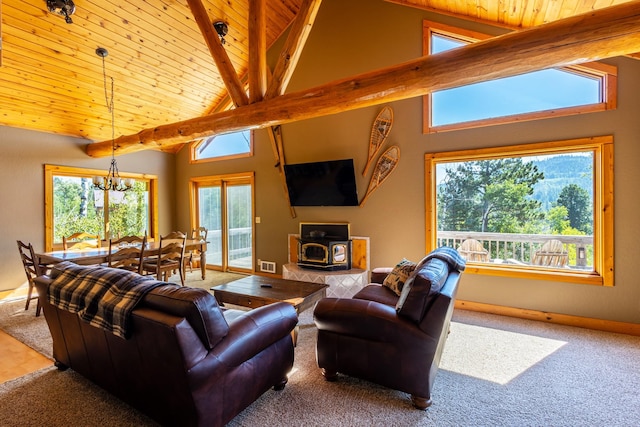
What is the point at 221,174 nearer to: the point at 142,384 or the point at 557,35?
the point at 142,384

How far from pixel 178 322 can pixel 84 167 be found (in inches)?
222

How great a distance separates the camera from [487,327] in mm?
3406

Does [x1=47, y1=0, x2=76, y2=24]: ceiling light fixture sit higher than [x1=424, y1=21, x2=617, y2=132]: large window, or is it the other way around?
[x1=47, y1=0, x2=76, y2=24]: ceiling light fixture

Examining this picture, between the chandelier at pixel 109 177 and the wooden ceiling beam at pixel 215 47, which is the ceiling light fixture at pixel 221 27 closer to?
the wooden ceiling beam at pixel 215 47

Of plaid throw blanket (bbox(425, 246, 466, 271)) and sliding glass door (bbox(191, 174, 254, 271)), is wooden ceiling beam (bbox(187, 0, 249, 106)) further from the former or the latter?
plaid throw blanket (bbox(425, 246, 466, 271))

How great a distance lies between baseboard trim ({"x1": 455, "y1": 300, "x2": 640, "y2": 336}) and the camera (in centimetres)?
324

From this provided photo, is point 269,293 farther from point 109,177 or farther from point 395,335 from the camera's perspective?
point 109,177

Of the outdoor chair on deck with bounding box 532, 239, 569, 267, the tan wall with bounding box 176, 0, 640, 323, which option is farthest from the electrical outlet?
the outdoor chair on deck with bounding box 532, 239, 569, 267

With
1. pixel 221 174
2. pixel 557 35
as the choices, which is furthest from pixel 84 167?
pixel 557 35

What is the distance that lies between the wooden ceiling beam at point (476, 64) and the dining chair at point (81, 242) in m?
3.10

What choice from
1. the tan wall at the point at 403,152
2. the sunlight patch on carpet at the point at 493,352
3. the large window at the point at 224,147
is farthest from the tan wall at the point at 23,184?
the sunlight patch on carpet at the point at 493,352

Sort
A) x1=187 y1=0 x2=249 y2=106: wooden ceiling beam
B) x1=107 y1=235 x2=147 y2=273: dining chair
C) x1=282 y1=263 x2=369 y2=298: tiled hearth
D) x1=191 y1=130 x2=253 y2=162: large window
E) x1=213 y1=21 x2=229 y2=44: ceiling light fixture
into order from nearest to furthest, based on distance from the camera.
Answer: x1=187 y1=0 x2=249 y2=106: wooden ceiling beam, x1=107 y1=235 x2=147 y2=273: dining chair, x1=282 y1=263 x2=369 y2=298: tiled hearth, x1=213 y1=21 x2=229 y2=44: ceiling light fixture, x1=191 y1=130 x2=253 y2=162: large window

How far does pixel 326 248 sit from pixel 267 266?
165cm

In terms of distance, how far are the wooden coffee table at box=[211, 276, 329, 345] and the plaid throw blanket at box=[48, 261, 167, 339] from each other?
1.21 m
